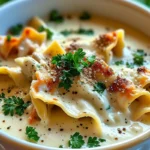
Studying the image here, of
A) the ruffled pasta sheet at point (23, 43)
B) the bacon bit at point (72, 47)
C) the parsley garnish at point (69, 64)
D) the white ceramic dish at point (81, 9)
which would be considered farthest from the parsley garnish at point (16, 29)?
the parsley garnish at point (69, 64)

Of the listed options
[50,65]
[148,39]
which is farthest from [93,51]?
[148,39]

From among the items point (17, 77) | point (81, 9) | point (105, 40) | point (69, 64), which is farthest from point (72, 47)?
point (81, 9)

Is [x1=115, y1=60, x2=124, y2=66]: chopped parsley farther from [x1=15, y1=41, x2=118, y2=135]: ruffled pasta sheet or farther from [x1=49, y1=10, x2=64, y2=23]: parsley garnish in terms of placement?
[x1=49, y1=10, x2=64, y2=23]: parsley garnish

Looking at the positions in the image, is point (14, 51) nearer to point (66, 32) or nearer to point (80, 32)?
point (66, 32)

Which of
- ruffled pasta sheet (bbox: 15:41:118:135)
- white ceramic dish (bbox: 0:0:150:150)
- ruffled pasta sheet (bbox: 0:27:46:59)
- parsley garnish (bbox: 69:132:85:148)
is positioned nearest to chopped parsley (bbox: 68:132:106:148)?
parsley garnish (bbox: 69:132:85:148)

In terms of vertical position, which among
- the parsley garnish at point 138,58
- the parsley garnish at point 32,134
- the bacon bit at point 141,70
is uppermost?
the parsley garnish at point 138,58

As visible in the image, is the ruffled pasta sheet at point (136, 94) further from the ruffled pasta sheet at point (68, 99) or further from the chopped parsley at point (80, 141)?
the chopped parsley at point (80, 141)
